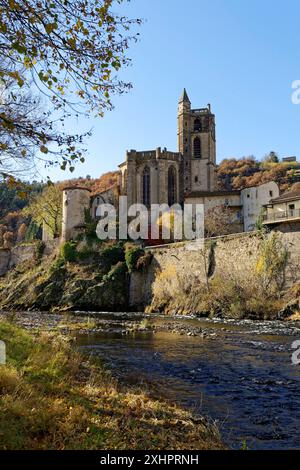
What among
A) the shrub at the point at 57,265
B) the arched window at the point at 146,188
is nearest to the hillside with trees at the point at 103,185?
the arched window at the point at 146,188

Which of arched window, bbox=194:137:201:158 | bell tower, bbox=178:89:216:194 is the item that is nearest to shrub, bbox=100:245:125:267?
bell tower, bbox=178:89:216:194

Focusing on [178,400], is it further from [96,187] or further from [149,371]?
[96,187]

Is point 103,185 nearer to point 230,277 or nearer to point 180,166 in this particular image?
point 180,166

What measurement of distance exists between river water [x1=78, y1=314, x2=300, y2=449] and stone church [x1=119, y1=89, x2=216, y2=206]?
134 feet

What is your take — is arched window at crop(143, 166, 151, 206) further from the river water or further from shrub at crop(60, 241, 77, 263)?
the river water

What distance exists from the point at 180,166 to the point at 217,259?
104 ft

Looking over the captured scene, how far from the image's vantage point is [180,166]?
62.8 metres

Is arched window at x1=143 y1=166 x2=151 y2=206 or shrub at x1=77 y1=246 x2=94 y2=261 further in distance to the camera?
arched window at x1=143 y1=166 x2=151 y2=206

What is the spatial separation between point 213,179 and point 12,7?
5938 centimetres

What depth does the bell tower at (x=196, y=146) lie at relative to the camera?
207 feet

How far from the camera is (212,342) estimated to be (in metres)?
17.6

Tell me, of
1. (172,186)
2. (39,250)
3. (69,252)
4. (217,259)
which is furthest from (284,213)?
(39,250)

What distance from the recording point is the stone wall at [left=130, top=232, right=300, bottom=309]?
93.4 feet
